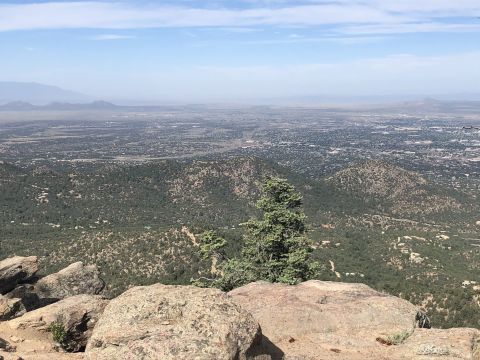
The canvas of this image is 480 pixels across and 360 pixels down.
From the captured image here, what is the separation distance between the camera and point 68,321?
1766 cm

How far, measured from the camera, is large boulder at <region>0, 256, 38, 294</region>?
24.2 metres

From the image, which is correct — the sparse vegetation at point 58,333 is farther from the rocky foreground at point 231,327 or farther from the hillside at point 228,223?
the hillside at point 228,223

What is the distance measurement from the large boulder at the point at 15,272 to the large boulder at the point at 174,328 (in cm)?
1349

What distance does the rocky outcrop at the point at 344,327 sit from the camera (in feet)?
48.3

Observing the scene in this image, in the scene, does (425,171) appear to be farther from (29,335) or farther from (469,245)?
(29,335)

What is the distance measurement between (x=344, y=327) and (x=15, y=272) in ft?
55.9

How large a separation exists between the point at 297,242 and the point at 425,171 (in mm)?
159479

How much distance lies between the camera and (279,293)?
19172 millimetres

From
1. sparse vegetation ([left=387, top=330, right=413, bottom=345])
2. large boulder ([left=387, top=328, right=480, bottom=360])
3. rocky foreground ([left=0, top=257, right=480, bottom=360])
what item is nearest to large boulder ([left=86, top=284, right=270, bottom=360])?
rocky foreground ([left=0, top=257, right=480, bottom=360])

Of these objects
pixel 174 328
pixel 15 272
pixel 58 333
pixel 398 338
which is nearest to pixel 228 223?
pixel 15 272

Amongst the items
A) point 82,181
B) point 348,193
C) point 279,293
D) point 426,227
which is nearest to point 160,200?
point 82,181

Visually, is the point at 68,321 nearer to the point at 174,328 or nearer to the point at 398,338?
the point at 174,328

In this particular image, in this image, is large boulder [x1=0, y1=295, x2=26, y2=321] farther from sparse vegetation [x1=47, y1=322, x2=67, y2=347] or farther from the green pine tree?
the green pine tree

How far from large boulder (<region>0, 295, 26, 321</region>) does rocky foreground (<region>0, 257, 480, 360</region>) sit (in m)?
0.04
